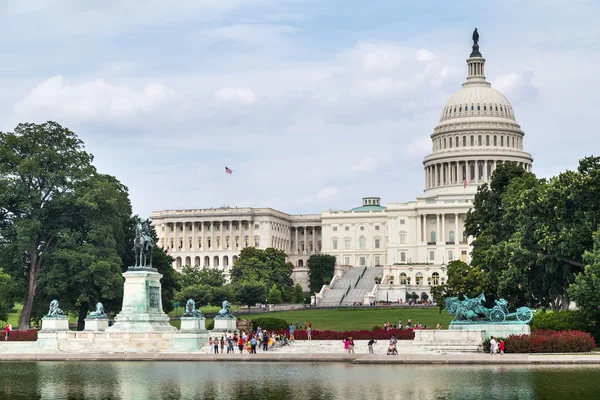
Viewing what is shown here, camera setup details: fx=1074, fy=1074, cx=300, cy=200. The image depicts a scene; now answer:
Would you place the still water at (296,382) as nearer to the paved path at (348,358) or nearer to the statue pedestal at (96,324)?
the paved path at (348,358)

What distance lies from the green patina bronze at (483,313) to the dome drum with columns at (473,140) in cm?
12401

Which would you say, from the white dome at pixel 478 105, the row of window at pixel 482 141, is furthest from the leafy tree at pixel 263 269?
the white dome at pixel 478 105

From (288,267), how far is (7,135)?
2999 inches

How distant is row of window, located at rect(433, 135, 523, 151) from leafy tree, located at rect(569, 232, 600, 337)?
126 metres

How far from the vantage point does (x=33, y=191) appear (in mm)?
83188

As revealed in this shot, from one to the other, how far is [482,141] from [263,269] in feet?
177

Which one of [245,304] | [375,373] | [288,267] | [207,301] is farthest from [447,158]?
[375,373]

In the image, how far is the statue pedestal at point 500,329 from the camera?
2170 inches

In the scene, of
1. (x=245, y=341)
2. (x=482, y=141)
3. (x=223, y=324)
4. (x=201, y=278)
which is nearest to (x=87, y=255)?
→ (x=223, y=324)

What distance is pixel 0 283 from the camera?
8050cm

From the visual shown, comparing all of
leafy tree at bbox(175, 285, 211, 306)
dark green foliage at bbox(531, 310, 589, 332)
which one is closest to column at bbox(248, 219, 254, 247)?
leafy tree at bbox(175, 285, 211, 306)

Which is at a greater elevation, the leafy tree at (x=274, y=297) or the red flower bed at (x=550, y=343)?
the leafy tree at (x=274, y=297)

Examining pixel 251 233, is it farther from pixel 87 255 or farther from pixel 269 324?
pixel 269 324

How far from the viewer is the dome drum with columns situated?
18212 cm
